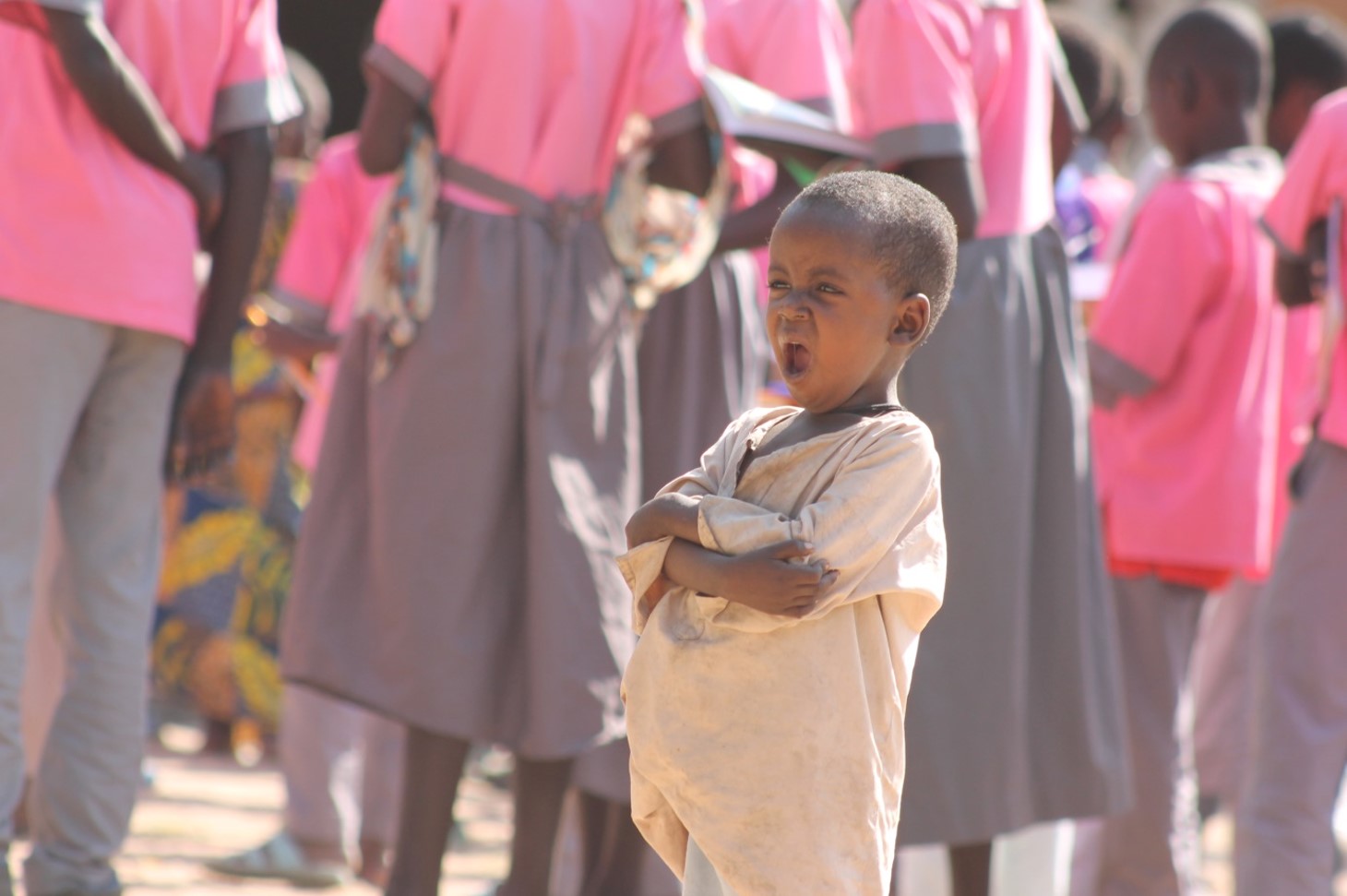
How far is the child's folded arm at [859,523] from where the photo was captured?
2.20 meters

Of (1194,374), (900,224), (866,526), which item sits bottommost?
(1194,374)

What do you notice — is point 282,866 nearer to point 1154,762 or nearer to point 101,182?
point 101,182

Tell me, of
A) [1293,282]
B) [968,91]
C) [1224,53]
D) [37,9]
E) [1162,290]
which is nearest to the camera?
[37,9]

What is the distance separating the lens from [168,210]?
349cm

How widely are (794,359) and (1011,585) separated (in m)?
1.45

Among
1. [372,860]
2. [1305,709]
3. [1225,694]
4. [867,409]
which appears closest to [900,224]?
Answer: [867,409]

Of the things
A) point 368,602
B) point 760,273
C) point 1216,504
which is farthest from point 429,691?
point 1216,504

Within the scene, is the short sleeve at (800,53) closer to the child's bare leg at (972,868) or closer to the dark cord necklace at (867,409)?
the child's bare leg at (972,868)

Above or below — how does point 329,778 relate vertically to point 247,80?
below

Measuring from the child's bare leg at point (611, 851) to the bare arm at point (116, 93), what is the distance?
5.28 ft

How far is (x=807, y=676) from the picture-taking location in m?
2.25

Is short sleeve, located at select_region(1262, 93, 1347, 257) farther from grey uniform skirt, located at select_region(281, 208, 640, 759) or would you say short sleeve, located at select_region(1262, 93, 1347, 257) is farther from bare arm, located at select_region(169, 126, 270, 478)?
bare arm, located at select_region(169, 126, 270, 478)

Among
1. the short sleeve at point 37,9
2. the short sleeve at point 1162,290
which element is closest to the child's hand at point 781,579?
the short sleeve at point 37,9

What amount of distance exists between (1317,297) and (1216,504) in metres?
0.55
